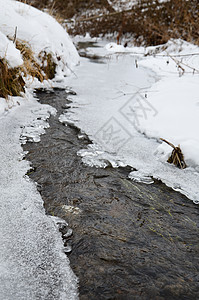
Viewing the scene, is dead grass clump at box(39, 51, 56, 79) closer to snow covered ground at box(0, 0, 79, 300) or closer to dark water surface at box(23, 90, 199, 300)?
snow covered ground at box(0, 0, 79, 300)

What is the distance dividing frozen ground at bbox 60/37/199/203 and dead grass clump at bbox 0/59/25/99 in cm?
67

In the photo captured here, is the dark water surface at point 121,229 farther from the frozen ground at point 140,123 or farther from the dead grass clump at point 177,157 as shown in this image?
the dead grass clump at point 177,157

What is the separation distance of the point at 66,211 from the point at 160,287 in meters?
0.58

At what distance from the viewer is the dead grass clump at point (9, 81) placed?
2338 millimetres

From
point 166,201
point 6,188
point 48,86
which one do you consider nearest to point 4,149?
point 6,188

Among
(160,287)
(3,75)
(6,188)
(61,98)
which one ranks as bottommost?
(160,287)

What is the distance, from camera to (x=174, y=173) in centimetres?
165

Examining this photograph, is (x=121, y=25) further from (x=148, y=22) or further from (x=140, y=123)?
(x=140, y=123)

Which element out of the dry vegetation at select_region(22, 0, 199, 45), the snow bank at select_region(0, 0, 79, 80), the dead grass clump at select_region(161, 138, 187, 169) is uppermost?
the dry vegetation at select_region(22, 0, 199, 45)

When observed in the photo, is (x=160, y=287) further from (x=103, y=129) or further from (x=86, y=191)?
(x=103, y=129)

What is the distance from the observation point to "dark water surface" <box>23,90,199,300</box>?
2.97ft

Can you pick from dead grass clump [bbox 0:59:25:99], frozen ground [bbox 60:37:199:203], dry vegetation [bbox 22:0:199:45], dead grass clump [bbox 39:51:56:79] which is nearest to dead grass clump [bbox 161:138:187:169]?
frozen ground [bbox 60:37:199:203]

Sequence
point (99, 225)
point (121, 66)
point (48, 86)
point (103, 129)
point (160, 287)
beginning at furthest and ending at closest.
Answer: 1. point (121, 66)
2. point (48, 86)
3. point (103, 129)
4. point (99, 225)
5. point (160, 287)

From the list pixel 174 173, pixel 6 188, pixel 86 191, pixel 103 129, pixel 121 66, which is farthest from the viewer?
pixel 121 66
